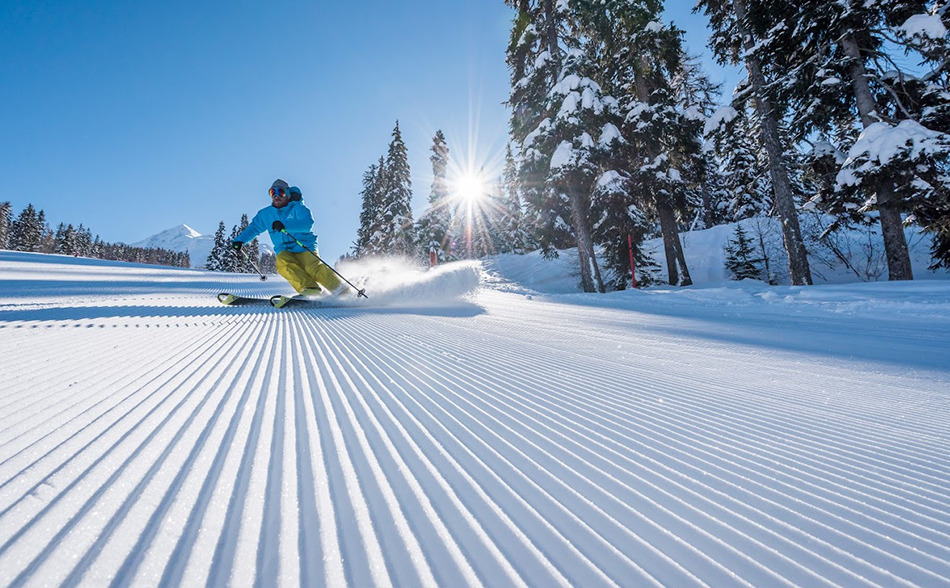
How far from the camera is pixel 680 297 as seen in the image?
6.84 m

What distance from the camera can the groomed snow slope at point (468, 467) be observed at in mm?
802

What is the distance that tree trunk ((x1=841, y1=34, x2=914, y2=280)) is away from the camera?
26.6ft

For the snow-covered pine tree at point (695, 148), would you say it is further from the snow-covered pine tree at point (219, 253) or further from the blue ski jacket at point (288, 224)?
the snow-covered pine tree at point (219, 253)

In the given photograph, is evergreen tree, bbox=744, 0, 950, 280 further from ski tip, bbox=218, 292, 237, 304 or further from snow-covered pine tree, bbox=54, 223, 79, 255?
snow-covered pine tree, bbox=54, 223, 79, 255

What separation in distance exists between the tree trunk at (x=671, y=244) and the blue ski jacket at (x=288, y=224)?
11.1 m

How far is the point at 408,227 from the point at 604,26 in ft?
71.7

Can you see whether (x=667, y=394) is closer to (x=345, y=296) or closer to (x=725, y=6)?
(x=345, y=296)

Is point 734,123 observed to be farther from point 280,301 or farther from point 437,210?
point 437,210

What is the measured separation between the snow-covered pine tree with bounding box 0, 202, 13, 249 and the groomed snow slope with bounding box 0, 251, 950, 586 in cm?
7716

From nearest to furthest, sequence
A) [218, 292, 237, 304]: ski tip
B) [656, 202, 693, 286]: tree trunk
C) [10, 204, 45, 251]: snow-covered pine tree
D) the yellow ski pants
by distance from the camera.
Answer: [218, 292, 237, 304]: ski tip, the yellow ski pants, [656, 202, 693, 286]: tree trunk, [10, 204, 45, 251]: snow-covered pine tree

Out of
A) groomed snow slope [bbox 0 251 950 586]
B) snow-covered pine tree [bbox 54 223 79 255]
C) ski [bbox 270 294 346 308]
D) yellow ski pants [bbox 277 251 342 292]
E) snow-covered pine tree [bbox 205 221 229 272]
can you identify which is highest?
snow-covered pine tree [bbox 54 223 79 255]

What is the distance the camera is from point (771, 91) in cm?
944

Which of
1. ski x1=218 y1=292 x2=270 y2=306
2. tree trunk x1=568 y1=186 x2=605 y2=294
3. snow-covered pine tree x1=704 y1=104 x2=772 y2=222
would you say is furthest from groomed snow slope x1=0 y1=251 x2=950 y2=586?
snow-covered pine tree x1=704 y1=104 x2=772 y2=222

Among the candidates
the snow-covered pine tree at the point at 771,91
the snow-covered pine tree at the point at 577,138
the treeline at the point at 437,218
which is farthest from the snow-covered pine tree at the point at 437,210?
the snow-covered pine tree at the point at 771,91
